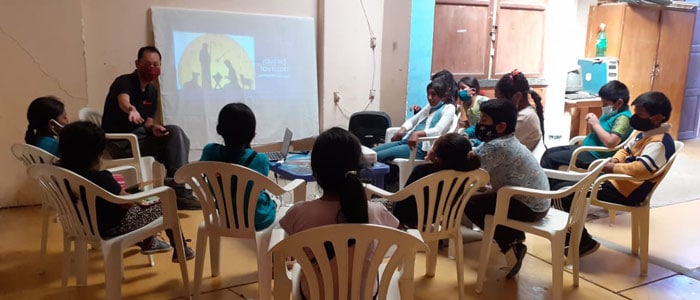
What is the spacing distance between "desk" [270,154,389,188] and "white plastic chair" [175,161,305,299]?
0.82m

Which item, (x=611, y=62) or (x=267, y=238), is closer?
(x=267, y=238)

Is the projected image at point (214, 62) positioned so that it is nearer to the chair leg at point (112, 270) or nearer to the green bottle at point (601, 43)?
the chair leg at point (112, 270)

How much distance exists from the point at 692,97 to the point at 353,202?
24.9ft

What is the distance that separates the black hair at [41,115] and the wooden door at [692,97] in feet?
24.6

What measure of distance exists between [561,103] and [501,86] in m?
3.16

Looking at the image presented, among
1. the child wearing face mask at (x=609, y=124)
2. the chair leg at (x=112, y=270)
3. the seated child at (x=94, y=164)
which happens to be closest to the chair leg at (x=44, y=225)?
the seated child at (x=94, y=164)

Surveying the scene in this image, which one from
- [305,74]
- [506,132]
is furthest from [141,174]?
[506,132]

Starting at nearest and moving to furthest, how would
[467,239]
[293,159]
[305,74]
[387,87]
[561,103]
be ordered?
[467,239] < [293,159] < [305,74] < [387,87] < [561,103]

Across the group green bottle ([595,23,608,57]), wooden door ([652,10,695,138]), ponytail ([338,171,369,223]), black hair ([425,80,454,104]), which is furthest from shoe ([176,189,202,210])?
wooden door ([652,10,695,138])

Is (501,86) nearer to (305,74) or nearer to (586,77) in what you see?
(305,74)

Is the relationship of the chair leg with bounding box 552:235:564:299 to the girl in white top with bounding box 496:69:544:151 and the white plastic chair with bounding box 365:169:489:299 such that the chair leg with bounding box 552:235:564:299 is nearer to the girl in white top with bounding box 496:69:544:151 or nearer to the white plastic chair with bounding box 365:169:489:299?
the white plastic chair with bounding box 365:169:489:299

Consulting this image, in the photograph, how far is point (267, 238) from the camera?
249cm

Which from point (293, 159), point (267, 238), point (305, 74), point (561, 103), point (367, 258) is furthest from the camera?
point (561, 103)

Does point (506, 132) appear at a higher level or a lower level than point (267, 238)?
higher
